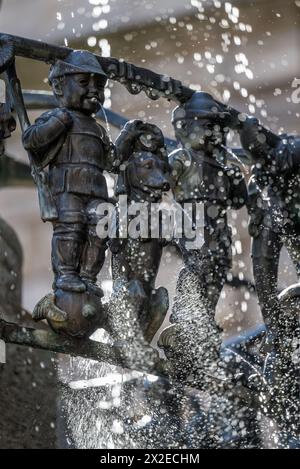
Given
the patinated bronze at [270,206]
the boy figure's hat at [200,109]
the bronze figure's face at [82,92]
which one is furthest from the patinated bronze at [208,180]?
the bronze figure's face at [82,92]

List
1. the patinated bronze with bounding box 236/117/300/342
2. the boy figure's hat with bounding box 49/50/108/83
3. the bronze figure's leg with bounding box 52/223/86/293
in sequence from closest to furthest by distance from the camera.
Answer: the bronze figure's leg with bounding box 52/223/86/293 < the boy figure's hat with bounding box 49/50/108/83 < the patinated bronze with bounding box 236/117/300/342

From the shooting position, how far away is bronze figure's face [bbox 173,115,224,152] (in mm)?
3484

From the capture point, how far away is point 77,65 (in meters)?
3.14

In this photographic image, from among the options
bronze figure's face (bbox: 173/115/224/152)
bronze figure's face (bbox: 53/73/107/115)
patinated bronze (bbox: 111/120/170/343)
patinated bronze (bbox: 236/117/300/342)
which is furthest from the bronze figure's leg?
patinated bronze (bbox: 236/117/300/342)

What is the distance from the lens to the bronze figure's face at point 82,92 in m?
3.14

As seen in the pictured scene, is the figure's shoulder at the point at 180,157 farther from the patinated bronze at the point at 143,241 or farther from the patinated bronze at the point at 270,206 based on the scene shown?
the patinated bronze at the point at 270,206

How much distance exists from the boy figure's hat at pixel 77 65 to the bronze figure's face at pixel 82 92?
0.01 m

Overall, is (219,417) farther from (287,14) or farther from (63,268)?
(287,14)

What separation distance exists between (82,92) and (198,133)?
0.45 meters

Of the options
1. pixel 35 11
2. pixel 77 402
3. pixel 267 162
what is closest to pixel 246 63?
pixel 35 11

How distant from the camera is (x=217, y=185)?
3465mm

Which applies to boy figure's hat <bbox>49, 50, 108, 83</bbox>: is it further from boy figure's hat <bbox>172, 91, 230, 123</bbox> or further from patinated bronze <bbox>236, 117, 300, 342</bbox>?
patinated bronze <bbox>236, 117, 300, 342</bbox>

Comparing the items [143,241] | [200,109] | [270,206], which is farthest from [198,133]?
[143,241]

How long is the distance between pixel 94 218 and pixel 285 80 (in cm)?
452
